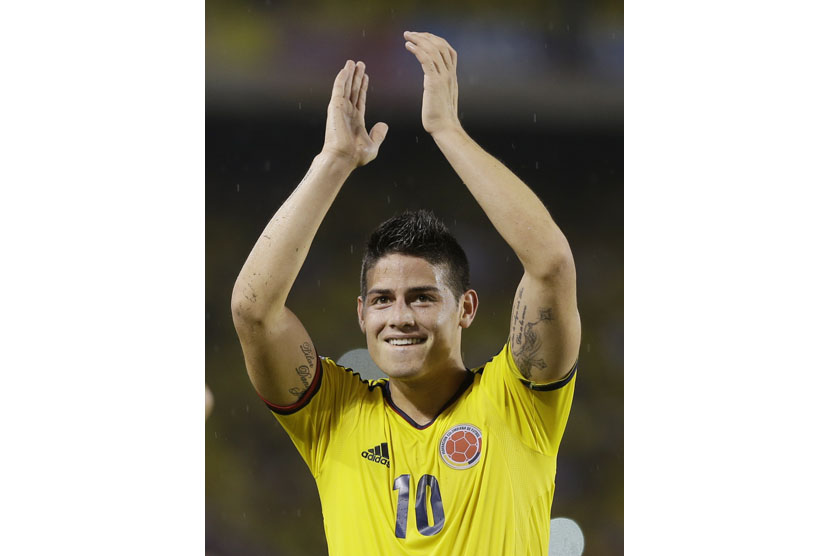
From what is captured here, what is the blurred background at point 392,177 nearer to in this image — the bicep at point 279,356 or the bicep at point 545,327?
the bicep at point 279,356

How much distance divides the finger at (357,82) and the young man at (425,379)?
11 cm

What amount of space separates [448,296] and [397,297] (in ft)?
0.45

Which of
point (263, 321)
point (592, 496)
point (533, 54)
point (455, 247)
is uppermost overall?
point (533, 54)

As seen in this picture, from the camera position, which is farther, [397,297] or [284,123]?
[284,123]

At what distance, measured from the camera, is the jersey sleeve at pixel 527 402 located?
7.72 feet

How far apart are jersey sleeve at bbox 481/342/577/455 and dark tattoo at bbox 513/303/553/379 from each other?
4 cm

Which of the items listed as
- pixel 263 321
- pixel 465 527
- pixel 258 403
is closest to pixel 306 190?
pixel 263 321

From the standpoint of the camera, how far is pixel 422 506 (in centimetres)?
233

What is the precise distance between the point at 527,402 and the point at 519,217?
511 mm

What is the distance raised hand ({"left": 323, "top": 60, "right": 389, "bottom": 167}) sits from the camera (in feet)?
8.20

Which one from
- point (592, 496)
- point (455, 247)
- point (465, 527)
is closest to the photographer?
point (465, 527)

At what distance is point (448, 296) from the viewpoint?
2.43 m

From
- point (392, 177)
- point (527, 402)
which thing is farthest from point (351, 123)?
point (527, 402)

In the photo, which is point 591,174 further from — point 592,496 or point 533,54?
point 592,496
